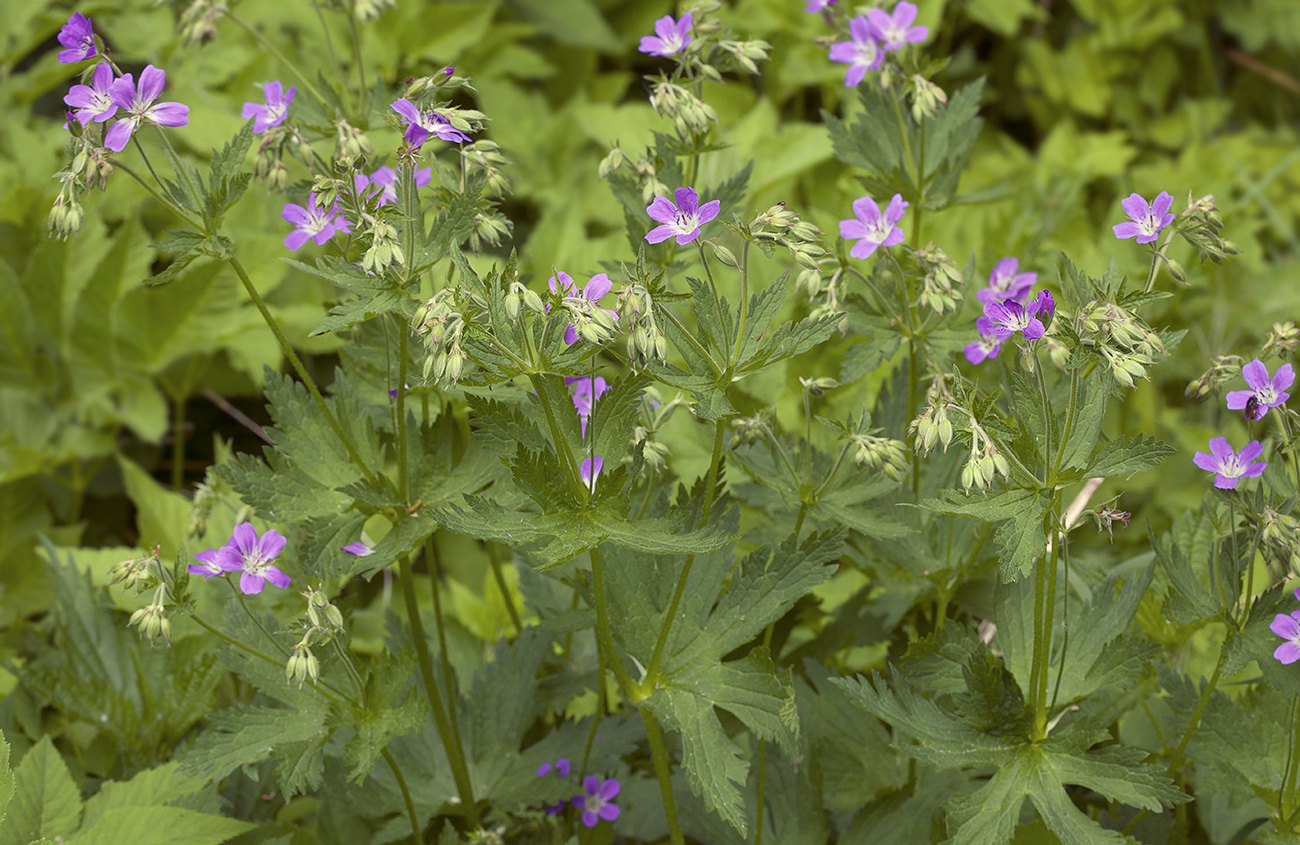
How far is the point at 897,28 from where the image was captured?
2137mm

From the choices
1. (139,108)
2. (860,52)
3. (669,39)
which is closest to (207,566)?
(139,108)

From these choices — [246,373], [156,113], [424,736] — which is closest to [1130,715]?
[424,736]

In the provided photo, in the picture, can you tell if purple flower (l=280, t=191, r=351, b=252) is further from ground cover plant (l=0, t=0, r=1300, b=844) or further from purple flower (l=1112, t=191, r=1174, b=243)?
purple flower (l=1112, t=191, r=1174, b=243)

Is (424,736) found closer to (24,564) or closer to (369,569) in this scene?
(369,569)

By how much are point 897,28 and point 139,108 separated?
1425 millimetres

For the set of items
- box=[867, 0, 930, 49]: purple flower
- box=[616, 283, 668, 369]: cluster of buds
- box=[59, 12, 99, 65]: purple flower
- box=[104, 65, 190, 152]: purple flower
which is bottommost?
box=[616, 283, 668, 369]: cluster of buds

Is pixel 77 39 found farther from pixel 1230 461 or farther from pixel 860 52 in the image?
pixel 1230 461

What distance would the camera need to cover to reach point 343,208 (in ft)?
5.59

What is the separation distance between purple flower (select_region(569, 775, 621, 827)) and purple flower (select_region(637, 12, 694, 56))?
1.48m

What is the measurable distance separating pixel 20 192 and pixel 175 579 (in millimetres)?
2225

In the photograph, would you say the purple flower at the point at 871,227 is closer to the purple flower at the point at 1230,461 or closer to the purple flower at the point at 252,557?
the purple flower at the point at 1230,461

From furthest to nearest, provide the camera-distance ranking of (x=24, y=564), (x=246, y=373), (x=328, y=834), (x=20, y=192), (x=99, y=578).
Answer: (x=246, y=373), (x=20, y=192), (x=24, y=564), (x=99, y=578), (x=328, y=834)

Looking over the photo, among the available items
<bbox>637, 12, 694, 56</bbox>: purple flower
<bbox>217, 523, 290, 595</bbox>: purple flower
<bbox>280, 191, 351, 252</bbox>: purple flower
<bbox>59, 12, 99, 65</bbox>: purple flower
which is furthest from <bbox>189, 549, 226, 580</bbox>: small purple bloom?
<bbox>637, 12, 694, 56</bbox>: purple flower

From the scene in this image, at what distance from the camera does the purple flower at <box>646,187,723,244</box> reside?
1617 mm
